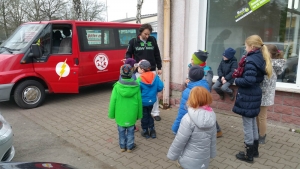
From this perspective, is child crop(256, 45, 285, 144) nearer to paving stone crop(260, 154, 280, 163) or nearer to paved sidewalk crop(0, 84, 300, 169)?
paving stone crop(260, 154, 280, 163)

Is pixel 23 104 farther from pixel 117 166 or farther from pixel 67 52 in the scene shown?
pixel 117 166

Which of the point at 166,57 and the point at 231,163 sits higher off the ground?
the point at 166,57

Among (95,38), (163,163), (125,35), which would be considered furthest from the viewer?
(125,35)

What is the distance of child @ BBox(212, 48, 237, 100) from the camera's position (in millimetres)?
4321

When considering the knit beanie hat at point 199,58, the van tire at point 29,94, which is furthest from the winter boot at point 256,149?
the van tire at point 29,94

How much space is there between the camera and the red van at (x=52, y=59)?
220 inches

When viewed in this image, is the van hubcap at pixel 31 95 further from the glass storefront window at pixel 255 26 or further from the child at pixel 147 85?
the glass storefront window at pixel 255 26

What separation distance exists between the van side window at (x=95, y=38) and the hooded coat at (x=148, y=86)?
11.1 feet

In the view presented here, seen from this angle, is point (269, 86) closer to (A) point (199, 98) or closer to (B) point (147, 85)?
(A) point (199, 98)

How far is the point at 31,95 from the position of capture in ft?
19.2

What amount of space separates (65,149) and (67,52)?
321cm

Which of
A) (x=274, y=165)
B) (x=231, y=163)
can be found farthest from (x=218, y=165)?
(x=274, y=165)

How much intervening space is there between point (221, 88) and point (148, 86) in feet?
5.77

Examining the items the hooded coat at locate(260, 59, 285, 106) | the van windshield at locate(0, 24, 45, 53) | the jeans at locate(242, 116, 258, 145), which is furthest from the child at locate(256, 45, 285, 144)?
the van windshield at locate(0, 24, 45, 53)
